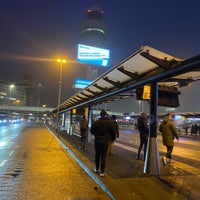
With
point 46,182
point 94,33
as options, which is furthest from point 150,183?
point 94,33

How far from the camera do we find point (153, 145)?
8773 millimetres

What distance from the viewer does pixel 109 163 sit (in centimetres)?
1030

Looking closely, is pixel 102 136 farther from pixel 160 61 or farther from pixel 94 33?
pixel 94 33

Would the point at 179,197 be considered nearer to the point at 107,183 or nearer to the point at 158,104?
the point at 107,183

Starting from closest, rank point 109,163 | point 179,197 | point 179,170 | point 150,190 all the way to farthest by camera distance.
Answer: point 179,197 → point 150,190 → point 179,170 → point 109,163

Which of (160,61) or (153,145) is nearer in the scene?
(160,61)

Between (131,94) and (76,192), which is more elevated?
(131,94)

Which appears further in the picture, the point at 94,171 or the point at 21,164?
the point at 21,164

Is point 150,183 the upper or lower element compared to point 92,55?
lower

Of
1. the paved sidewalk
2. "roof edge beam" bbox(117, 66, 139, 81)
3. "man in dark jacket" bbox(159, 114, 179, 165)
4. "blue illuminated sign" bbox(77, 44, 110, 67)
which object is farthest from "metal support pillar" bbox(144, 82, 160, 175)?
"blue illuminated sign" bbox(77, 44, 110, 67)

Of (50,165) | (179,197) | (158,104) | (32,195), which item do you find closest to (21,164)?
(50,165)

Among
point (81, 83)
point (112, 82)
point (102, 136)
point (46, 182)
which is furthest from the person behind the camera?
point (81, 83)

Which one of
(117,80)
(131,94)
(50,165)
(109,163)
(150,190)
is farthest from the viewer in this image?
(131,94)

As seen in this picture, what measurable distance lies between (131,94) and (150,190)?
918cm
